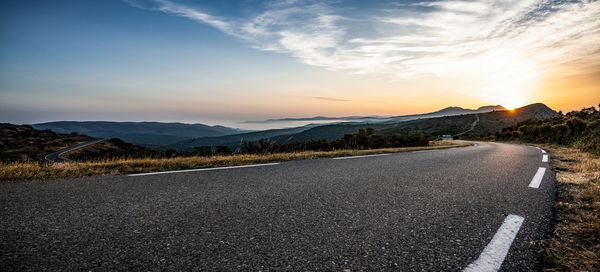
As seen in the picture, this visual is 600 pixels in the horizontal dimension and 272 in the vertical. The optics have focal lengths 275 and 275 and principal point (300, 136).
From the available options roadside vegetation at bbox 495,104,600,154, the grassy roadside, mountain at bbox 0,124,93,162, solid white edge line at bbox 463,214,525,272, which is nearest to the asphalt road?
solid white edge line at bbox 463,214,525,272

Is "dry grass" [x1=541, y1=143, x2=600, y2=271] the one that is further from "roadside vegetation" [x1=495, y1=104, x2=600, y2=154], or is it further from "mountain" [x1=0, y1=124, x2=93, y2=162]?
"mountain" [x1=0, y1=124, x2=93, y2=162]

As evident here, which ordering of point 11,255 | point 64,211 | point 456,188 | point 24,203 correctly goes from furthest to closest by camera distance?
1. point 456,188
2. point 24,203
3. point 64,211
4. point 11,255

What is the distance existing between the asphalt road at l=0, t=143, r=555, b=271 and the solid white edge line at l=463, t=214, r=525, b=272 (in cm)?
4

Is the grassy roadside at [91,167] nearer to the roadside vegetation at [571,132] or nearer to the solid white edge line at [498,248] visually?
the solid white edge line at [498,248]

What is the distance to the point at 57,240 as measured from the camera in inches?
84.8

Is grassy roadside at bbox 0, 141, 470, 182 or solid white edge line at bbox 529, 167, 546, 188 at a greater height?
grassy roadside at bbox 0, 141, 470, 182

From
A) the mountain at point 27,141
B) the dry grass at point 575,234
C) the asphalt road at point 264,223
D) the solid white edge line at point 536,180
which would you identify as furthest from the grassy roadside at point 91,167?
the mountain at point 27,141

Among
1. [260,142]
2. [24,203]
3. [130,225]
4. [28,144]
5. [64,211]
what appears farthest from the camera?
[28,144]

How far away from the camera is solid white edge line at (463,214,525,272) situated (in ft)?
6.02

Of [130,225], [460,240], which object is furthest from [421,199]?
[130,225]

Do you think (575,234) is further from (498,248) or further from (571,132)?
(571,132)

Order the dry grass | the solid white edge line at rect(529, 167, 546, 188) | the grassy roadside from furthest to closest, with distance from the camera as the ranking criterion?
the grassy roadside
the solid white edge line at rect(529, 167, 546, 188)
the dry grass

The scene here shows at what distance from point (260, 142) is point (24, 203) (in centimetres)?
889

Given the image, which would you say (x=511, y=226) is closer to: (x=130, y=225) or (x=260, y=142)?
(x=130, y=225)
